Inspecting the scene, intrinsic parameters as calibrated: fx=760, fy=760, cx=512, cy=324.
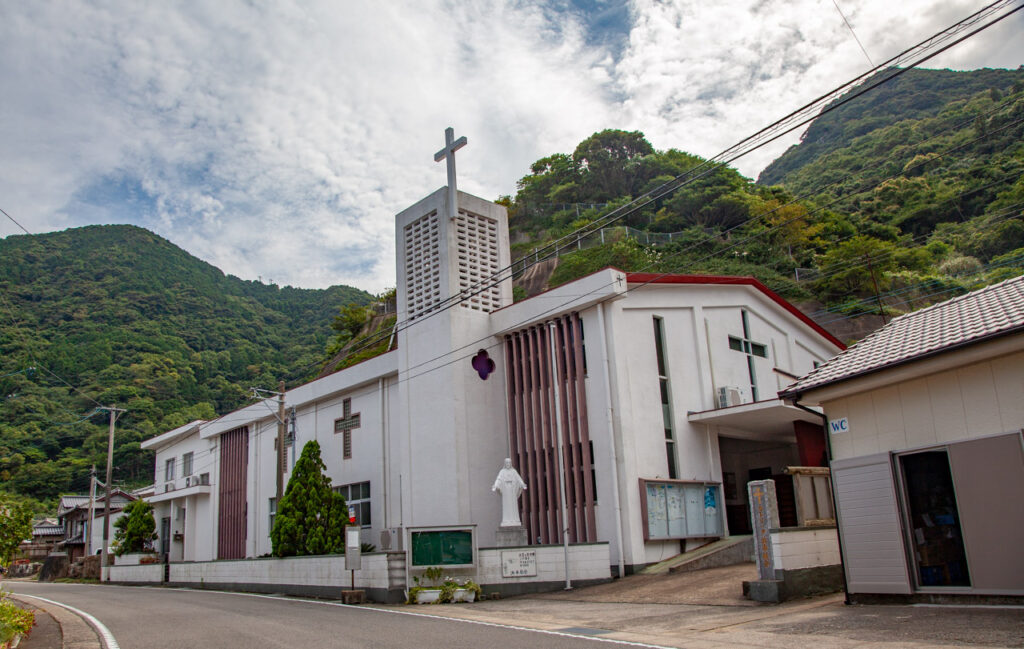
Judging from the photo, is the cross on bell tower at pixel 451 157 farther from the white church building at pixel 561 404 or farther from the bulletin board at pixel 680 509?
the bulletin board at pixel 680 509

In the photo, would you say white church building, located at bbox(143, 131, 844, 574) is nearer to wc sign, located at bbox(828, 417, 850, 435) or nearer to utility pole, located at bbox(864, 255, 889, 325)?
wc sign, located at bbox(828, 417, 850, 435)

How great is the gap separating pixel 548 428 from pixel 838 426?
32.8 ft

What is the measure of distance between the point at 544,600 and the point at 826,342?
1736 centimetres

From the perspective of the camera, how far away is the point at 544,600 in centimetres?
1505

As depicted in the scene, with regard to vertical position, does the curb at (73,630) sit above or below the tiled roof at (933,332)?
below

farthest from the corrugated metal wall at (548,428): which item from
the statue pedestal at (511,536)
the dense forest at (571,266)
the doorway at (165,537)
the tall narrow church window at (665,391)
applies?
the doorway at (165,537)

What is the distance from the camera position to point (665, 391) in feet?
66.0

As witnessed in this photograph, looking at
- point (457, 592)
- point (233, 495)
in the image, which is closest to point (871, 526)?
point (457, 592)

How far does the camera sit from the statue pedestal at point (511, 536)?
1814 cm

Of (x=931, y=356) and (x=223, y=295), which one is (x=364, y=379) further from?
(x=223, y=295)

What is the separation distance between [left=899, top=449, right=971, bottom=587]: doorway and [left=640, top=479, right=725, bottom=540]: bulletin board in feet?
27.7

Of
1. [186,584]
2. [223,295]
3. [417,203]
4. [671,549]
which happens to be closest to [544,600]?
[671,549]

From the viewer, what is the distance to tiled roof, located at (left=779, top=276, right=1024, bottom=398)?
30.4 ft

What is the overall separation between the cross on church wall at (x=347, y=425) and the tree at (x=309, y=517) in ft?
13.6
